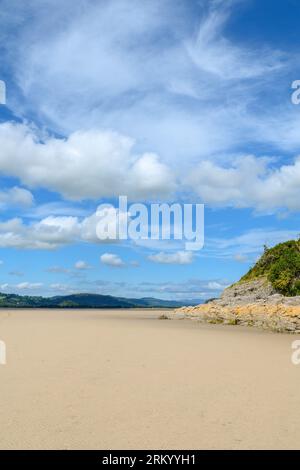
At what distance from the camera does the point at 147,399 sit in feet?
31.0

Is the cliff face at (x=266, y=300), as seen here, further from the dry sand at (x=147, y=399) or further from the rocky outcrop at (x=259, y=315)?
the dry sand at (x=147, y=399)

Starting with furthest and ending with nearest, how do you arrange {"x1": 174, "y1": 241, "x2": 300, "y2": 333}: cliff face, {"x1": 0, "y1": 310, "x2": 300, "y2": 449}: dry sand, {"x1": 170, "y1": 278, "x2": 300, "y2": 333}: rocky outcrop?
{"x1": 174, "y1": 241, "x2": 300, "y2": 333}: cliff face < {"x1": 170, "y1": 278, "x2": 300, "y2": 333}: rocky outcrop < {"x1": 0, "y1": 310, "x2": 300, "y2": 449}: dry sand

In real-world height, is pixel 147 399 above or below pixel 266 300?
below

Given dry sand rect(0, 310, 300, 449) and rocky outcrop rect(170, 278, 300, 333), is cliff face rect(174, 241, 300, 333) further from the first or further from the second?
dry sand rect(0, 310, 300, 449)

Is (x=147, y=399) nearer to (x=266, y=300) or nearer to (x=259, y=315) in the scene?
(x=259, y=315)

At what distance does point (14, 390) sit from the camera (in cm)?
1002

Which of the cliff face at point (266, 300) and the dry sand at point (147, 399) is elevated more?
the cliff face at point (266, 300)

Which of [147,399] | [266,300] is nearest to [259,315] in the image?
[266,300]

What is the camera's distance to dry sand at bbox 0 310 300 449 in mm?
7035

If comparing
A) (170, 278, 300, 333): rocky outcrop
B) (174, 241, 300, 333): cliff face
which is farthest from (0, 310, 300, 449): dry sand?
(174, 241, 300, 333): cliff face

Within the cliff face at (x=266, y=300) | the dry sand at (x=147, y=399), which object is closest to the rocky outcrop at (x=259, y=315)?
the cliff face at (x=266, y=300)

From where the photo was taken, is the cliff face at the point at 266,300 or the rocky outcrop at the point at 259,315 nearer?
the rocky outcrop at the point at 259,315

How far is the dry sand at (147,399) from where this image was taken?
7.04 m
